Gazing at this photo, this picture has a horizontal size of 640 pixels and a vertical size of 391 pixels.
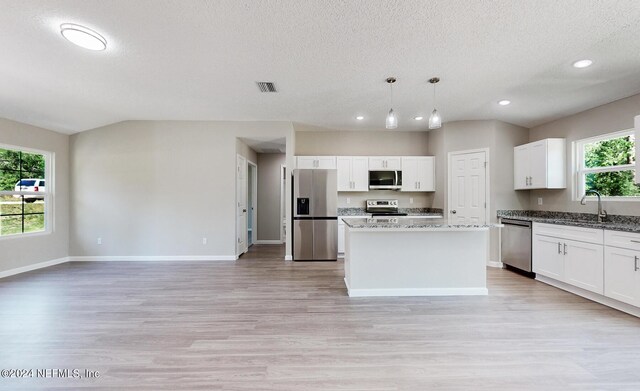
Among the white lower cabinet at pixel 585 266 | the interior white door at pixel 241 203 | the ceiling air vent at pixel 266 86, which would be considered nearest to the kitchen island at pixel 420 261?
the white lower cabinet at pixel 585 266

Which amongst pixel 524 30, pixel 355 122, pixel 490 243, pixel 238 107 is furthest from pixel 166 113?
pixel 490 243

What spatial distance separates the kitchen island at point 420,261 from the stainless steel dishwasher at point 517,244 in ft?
4.50

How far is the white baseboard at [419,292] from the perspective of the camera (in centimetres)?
334

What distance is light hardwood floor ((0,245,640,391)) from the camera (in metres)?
1.84

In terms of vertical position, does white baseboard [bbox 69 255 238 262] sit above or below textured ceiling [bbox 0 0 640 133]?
below

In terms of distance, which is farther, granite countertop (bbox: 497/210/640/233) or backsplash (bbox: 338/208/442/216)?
backsplash (bbox: 338/208/442/216)

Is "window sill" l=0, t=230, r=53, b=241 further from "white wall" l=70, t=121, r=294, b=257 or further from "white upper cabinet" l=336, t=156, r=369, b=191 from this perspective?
"white upper cabinet" l=336, t=156, r=369, b=191

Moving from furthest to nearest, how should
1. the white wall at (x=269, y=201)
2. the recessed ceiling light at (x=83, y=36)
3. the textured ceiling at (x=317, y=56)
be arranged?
the white wall at (x=269, y=201)
the recessed ceiling light at (x=83, y=36)
the textured ceiling at (x=317, y=56)

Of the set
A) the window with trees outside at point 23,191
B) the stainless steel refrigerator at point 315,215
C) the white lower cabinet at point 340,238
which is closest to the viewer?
the window with trees outside at point 23,191

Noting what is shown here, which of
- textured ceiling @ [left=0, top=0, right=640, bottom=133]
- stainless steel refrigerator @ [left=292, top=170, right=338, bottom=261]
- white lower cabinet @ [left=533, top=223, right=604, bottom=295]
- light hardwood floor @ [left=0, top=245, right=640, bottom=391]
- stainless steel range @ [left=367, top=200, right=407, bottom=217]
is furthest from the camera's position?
stainless steel range @ [left=367, top=200, right=407, bottom=217]

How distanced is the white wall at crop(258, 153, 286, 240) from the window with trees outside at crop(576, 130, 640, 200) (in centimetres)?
576

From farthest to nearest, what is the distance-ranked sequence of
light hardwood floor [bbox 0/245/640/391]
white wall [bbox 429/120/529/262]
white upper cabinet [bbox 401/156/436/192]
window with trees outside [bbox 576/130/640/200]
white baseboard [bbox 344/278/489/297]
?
white upper cabinet [bbox 401/156/436/192], white wall [bbox 429/120/529/262], window with trees outside [bbox 576/130/640/200], white baseboard [bbox 344/278/489/297], light hardwood floor [bbox 0/245/640/391]

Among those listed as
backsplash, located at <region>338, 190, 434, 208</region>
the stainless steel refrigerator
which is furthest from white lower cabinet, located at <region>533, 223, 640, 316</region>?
the stainless steel refrigerator

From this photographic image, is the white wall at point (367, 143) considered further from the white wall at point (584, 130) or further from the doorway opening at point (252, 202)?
the white wall at point (584, 130)
